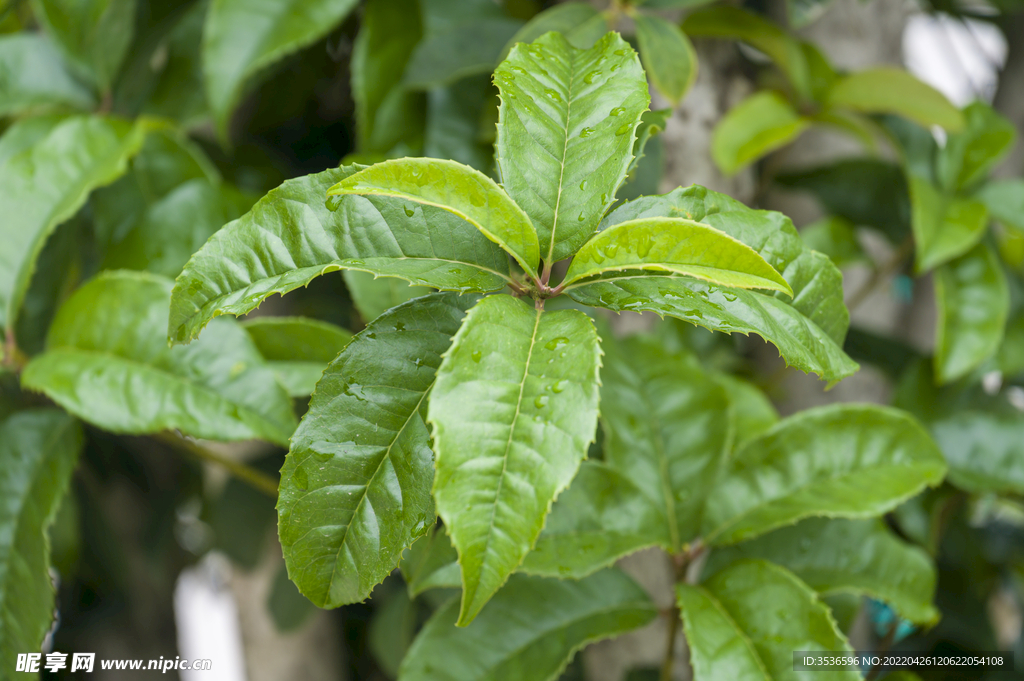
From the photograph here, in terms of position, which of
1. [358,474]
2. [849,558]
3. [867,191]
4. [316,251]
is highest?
[316,251]

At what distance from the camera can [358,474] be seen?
38 centimetres

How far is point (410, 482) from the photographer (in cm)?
37

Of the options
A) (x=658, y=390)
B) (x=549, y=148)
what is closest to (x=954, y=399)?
(x=658, y=390)

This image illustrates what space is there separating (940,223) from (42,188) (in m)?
0.96

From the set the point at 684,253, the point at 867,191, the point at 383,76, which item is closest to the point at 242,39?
the point at 383,76

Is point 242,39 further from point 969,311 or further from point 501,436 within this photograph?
point 969,311

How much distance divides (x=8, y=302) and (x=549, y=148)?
0.51 metres

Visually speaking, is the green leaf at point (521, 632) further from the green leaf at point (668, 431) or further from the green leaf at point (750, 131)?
the green leaf at point (750, 131)

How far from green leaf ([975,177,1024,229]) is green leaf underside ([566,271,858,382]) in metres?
0.59

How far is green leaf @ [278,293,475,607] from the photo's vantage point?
37 centimetres

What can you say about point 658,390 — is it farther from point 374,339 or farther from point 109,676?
point 109,676

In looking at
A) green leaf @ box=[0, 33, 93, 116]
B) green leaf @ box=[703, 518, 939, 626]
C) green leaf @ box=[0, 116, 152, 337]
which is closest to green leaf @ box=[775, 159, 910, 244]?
green leaf @ box=[703, 518, 939, 626]

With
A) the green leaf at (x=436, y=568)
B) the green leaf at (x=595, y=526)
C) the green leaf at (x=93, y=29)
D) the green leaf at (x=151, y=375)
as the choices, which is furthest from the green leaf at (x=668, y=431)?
the green leaf at (x=93, y=29)

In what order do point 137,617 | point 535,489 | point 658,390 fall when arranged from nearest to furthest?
1. point 535,489
2. point 658,390
3. point 137,617
